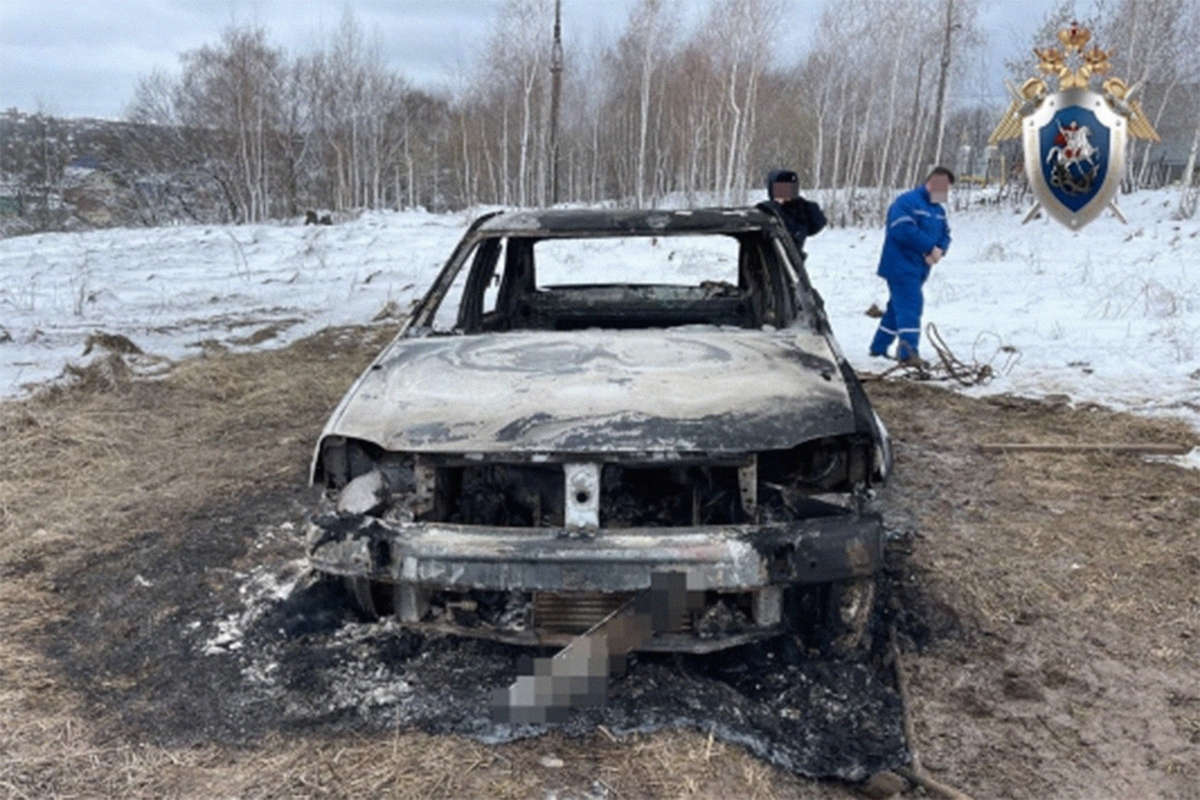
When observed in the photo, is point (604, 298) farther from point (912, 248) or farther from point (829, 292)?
point (829, 292)

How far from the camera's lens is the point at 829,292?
11.4 m

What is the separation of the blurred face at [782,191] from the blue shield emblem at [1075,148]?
1.85 m

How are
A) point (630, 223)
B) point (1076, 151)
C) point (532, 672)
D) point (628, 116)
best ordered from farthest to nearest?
point (628, 116) < point (1076, 151) < point (630, 223) < point (532, 672)

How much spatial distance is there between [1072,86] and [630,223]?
3419mm

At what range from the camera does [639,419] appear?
2.59 meters

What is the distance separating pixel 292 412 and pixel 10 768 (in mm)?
4070

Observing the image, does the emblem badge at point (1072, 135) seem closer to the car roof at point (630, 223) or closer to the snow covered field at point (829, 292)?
the snow covered field at point (829, 292)

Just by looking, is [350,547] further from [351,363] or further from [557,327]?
[351,363]

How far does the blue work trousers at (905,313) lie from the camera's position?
720 cm

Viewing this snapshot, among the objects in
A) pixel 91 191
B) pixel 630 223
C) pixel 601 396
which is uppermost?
pixel 91 191

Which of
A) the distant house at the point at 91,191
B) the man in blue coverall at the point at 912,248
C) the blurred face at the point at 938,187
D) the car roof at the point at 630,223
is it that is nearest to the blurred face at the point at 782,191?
the man in blue coverall at the point at 912,248

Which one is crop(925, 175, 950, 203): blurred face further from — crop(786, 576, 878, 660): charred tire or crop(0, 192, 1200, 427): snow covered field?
crop(786, 576, 878, 660): charred tire

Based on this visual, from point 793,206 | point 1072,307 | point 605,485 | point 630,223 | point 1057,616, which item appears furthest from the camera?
point 1072,307

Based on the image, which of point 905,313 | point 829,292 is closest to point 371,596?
point 905,313
